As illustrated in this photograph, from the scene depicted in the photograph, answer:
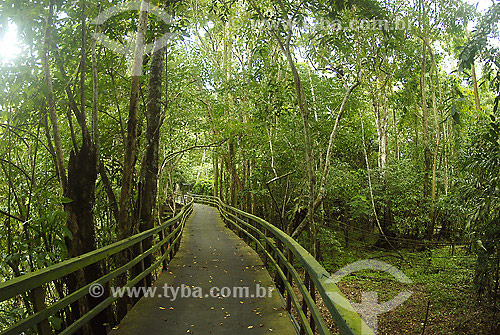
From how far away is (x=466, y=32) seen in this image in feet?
A: 45.0

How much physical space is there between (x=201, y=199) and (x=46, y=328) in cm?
3506

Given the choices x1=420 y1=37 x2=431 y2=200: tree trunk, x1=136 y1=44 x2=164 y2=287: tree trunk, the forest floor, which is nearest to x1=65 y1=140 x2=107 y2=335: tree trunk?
x1=136 y1=44 x2=164 y2=287: tree trunk

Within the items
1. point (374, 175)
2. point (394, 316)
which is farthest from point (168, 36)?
point (374, 175)

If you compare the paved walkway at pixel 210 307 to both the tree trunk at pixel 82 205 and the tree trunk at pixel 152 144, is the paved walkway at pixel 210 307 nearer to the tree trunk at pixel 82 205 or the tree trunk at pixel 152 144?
the tree trunk at pixel 82 205

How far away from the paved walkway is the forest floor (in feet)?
9.60

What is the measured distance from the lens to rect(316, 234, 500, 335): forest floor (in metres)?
7.99

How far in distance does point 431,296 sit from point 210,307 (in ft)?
25.1

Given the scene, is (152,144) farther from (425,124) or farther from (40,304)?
(425,124)

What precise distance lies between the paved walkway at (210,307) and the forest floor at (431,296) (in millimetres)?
2926

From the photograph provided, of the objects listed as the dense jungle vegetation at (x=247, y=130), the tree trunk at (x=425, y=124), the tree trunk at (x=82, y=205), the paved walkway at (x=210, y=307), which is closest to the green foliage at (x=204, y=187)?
the dense jungle vegetation at (x=247, y=130)

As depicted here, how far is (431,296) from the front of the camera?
10406 mm

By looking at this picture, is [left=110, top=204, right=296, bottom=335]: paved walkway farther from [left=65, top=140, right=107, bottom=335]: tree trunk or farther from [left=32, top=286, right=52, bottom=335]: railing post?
[left=32, top=286, right=52, bottom=335]: railing post

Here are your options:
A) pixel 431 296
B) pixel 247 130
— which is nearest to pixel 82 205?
pixel 431 296

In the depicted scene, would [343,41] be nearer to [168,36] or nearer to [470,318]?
[168,36]
